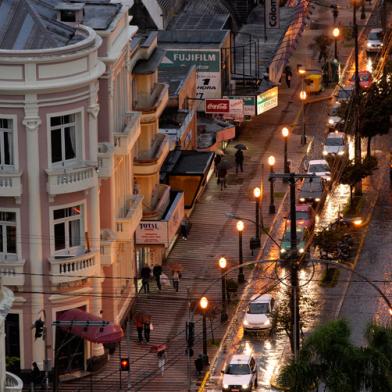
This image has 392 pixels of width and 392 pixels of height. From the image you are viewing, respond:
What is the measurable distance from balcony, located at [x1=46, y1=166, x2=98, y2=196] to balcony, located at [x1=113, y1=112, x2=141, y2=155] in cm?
571

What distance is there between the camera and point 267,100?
152125 mm

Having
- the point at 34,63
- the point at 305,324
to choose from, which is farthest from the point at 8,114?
the point at 305,324

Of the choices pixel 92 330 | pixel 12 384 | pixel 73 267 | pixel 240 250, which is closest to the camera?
pixel 12 384

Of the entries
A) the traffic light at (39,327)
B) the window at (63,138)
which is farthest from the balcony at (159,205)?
the traffic light at (39,327)

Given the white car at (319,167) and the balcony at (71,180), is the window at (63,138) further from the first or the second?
the white car at (319,167)

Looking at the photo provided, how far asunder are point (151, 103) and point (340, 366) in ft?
133

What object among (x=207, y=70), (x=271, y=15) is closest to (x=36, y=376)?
(x=207, y=70)

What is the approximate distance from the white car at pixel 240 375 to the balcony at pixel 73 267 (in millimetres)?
7805

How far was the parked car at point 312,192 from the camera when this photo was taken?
134875 mm

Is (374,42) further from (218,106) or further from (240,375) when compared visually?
(240,375)

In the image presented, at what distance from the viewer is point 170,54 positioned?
14912 cm

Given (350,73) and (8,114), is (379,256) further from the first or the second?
(350,73)

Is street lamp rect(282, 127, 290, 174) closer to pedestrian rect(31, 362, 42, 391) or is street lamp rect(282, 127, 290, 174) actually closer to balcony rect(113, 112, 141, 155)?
balcony rect(113, 112, 141, 155)

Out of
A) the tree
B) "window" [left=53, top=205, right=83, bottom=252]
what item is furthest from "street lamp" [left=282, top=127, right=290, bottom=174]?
the tree
